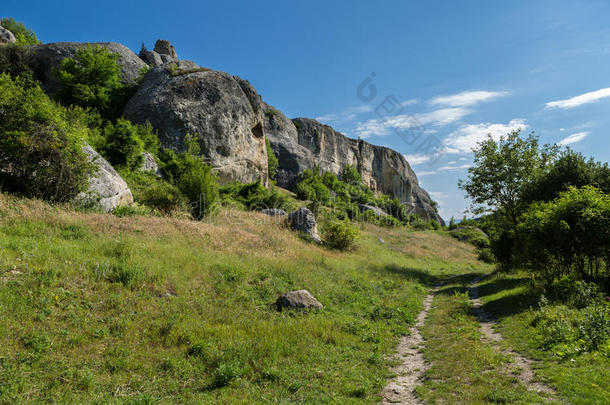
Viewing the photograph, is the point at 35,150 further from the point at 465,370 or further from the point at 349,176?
the point at 349,176

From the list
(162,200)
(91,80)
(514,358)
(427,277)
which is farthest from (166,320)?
(91,80)

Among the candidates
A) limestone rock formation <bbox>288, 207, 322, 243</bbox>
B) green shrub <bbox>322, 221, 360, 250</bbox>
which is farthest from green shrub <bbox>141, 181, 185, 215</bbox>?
green shrub <bbox>322, 221, 360, 250</bbox>

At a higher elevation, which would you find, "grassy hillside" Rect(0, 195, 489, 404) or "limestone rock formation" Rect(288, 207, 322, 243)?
"limestone rock formation" Rect(288, 207, 322, 243)

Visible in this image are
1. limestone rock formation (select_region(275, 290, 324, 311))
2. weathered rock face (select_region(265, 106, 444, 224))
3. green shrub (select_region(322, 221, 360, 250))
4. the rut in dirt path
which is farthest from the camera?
weathered rock face (select_region(265, 106, 444, 224))

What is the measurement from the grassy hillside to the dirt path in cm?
241

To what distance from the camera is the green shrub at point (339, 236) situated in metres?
22.5

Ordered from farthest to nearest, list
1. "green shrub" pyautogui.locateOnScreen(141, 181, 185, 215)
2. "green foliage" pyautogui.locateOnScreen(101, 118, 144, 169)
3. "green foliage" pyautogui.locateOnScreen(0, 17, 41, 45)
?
"green foliage" pyautogui.locateOnScreen(0, 17, 41, 45) < "green foliage" pyautogui.locateOnScreen(101, 118, 144, 169) < "green shrub" pyautogui.locateOnScreen(141, 181, 185, 215)

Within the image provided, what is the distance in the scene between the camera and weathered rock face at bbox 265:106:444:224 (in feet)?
208

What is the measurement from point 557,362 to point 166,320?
28.6 feet

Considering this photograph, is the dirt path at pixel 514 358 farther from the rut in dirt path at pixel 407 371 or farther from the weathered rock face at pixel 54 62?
the weathered rock face at pixel 54 62

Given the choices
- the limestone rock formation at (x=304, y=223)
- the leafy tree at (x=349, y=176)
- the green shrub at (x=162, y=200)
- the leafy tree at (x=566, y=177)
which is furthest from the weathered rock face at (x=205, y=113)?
the leafy tree at (x=349, y=176)

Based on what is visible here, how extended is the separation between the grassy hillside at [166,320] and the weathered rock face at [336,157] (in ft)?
161

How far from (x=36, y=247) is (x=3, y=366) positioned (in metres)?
5.23

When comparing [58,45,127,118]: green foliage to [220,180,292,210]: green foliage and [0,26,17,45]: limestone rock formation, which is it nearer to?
[0,26,17,45]: limestone rock formation
